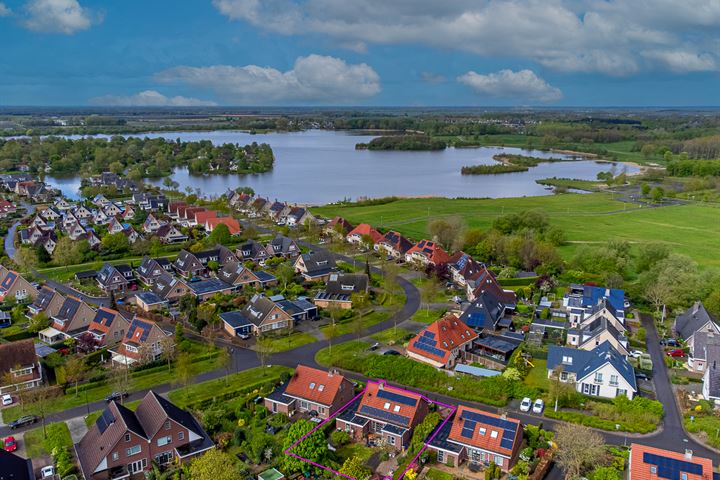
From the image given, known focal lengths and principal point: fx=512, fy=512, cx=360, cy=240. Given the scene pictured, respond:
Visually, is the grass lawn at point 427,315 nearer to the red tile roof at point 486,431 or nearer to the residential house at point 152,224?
the red tile roof at point 486,431

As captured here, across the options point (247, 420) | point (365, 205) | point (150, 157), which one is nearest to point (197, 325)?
point (247, 420)

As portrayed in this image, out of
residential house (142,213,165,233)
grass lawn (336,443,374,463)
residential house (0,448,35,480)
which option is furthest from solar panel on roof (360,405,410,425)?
residential house (142,213,165,233)

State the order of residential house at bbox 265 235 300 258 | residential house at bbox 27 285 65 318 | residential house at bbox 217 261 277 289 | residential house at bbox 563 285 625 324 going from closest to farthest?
residential house at bbox 27 285 65 318 < residential house at bbox 563 285 625 324 < residential house at bbox 217 261 277 289 < residential house at bbox 265 235 300 258

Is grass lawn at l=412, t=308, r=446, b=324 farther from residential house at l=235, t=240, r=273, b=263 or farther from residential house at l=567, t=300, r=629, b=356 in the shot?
residential house at l=235, t=240, r=273, b=263

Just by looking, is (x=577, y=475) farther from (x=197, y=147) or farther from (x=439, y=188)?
(x=197, y=147)

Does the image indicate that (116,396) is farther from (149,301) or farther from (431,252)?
(431,252)

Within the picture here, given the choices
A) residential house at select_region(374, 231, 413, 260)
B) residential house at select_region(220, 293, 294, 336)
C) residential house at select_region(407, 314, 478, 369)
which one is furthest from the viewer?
residential house at select_region(374, 231, 413, 260)
